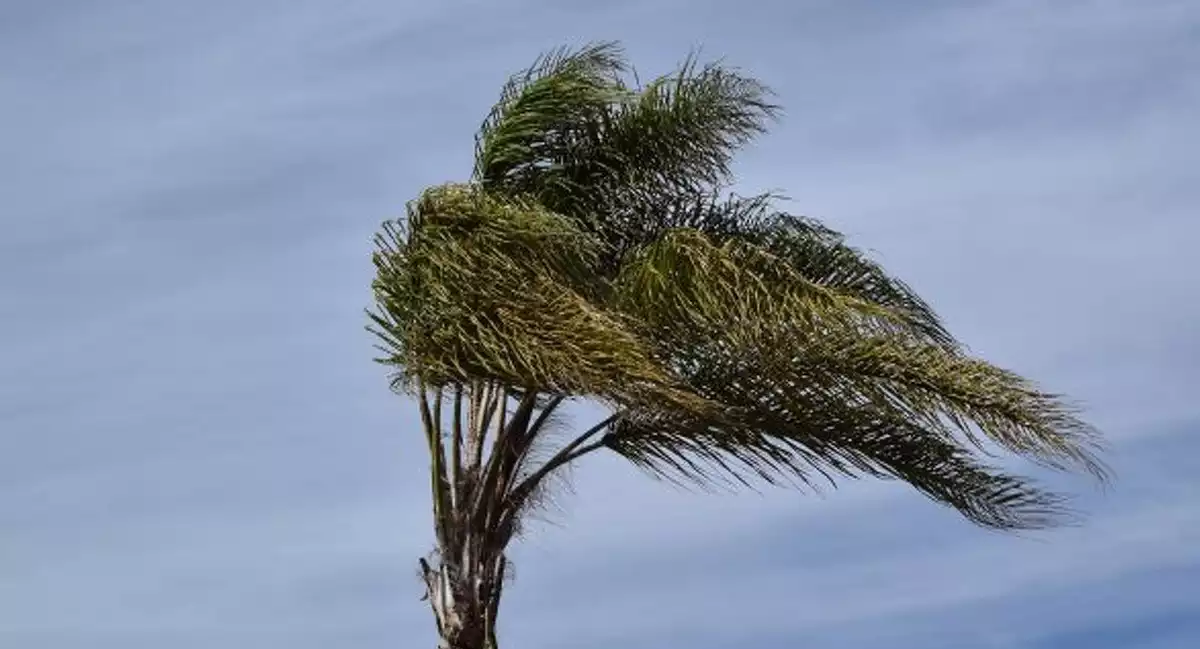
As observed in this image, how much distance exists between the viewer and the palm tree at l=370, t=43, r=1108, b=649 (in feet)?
39.7

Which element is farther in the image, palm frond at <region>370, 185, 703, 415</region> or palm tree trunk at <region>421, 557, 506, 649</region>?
palm tree trunk at <region>421, 557, 506, 649</region>

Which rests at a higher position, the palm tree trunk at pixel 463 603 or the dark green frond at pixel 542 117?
the dark green frond at pixel 542 117

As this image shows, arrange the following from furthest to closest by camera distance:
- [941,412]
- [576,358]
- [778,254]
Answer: [778,254] → [941,412] → [576,358]

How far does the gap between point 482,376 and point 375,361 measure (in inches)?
27.8

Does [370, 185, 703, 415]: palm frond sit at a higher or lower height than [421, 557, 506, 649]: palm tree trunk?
higher

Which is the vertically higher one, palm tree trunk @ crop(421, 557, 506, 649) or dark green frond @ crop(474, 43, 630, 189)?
dark green frond @ crop(474, 43, 630, 189)

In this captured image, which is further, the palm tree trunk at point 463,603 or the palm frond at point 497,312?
the palm tree trunk at point 463,603

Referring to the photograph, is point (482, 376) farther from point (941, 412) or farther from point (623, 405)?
point (941, 412)

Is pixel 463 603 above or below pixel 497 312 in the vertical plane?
below

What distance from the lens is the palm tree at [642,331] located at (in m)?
12.1

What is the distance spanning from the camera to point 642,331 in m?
12.6

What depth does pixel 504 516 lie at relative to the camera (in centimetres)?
1330

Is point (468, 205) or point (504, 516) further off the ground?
point (468, 205)

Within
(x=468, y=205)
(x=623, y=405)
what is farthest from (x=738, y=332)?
(x=468, y=205)
